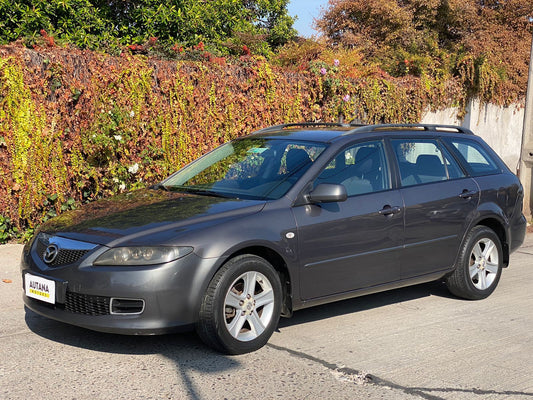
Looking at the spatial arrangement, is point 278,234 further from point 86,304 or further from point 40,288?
point 40,288

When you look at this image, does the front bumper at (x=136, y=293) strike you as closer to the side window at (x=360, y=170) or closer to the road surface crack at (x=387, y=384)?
the road surface crack at (x=387, y=384)

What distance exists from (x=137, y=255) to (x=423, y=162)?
9.79 ft

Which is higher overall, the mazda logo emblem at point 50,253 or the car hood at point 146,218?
the car hood at point 146,218

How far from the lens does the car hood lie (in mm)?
4785

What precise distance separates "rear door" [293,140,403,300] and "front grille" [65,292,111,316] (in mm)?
1467

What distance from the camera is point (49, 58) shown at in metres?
8.40

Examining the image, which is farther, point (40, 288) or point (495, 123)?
point (495, 123)

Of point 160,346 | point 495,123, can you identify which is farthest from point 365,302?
point 495,123

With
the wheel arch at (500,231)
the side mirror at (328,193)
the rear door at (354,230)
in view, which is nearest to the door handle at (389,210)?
the rear door at (354,230)

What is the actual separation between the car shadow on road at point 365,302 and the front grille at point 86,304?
1609mm

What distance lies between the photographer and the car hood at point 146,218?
4785 mm

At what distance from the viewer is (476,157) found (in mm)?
7059

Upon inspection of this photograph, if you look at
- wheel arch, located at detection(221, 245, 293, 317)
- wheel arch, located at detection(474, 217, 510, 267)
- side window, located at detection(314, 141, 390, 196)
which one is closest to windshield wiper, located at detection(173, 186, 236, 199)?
wheel arch, located at detection(221, 245, 293, 317)

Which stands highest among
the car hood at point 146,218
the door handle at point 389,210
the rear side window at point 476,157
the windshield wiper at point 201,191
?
the rear side window at point 476,157
